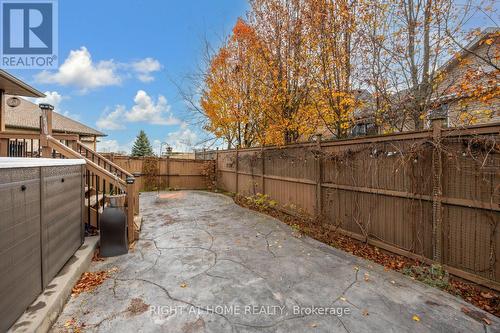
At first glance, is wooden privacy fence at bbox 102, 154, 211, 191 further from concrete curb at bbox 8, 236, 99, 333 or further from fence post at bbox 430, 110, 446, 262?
fence post at bbox 430, 110, 446, 262

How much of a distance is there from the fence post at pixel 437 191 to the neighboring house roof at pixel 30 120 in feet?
50.0

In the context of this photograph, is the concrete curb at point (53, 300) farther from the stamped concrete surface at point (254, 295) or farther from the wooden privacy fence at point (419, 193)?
the wooden privacy fence at point (419, 193)

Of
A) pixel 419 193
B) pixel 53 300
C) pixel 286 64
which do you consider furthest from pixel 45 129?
pixel 419 193

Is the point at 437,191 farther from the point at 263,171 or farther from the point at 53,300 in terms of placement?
the point at 263,171

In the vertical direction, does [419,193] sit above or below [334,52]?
below

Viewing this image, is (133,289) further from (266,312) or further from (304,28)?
(304,28)

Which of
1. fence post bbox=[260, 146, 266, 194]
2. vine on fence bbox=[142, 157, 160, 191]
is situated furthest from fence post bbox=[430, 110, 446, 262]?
vine on fence bbox=[142, 157, 160, 191]

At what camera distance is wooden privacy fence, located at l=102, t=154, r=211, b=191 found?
35.7 ft

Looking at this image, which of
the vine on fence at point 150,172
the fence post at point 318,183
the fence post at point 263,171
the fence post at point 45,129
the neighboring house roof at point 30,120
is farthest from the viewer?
the neighboring house roof at point 30,120

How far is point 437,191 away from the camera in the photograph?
314 centimetres

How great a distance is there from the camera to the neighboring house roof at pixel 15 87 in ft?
16.7

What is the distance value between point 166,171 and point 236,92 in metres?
5.29

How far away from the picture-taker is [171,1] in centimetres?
920

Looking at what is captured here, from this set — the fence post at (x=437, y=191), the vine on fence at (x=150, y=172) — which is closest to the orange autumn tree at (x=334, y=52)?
the fence post at (x=437, y=191)
